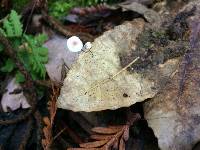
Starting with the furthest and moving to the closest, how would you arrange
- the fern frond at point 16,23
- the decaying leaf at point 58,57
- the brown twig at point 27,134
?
the fern frond at point 16,23
the decaying leaf at point 58,57
the brown twig at point 27,134

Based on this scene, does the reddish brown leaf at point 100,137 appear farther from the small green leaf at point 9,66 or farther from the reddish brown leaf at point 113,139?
the small green leaf at point 9,66

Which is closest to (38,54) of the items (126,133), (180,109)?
(126,133)

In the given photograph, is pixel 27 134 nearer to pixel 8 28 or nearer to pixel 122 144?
pixel 122 144

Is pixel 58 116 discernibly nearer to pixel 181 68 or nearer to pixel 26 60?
pixel 26 60

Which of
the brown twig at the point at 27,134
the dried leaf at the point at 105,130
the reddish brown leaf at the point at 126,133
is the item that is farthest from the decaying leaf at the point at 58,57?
the reddish brown leaf at the point at 126,133

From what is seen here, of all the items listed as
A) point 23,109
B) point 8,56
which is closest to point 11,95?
point 23,109

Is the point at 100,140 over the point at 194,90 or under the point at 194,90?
under
